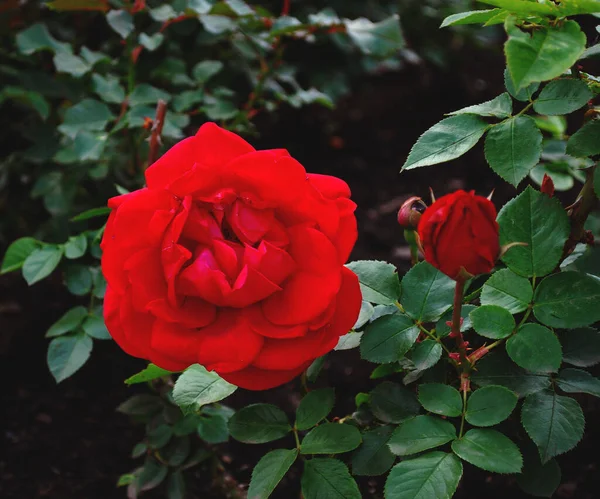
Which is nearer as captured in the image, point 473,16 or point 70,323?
point 473,16

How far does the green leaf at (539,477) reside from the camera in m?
0.77

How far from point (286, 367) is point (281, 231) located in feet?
0.42

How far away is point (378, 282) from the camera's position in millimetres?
813

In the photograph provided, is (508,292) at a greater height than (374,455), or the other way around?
(508,292)

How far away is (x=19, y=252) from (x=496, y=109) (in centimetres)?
76

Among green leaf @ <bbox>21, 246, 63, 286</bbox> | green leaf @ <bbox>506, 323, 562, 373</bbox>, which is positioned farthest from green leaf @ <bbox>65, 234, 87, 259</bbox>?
green leaf @ <bbox>506, 323, 562, 373</bbox>

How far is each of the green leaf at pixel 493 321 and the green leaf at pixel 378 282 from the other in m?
0.11

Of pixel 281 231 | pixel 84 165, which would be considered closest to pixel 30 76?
pixel 84 165

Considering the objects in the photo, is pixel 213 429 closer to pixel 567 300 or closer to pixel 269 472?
pixel 269 472

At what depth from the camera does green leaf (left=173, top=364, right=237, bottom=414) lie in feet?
2.52

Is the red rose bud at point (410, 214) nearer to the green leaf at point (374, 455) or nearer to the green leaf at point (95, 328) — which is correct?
the green leaf at point (374, 455)

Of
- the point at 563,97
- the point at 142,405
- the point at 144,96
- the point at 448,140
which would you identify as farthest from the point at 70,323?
the point at 563,97

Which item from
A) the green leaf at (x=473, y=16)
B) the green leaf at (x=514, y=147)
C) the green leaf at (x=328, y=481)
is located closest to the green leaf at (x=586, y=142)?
the green leaf at (x=514, y=147)

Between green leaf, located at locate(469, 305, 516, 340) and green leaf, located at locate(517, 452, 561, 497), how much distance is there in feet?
0.55
